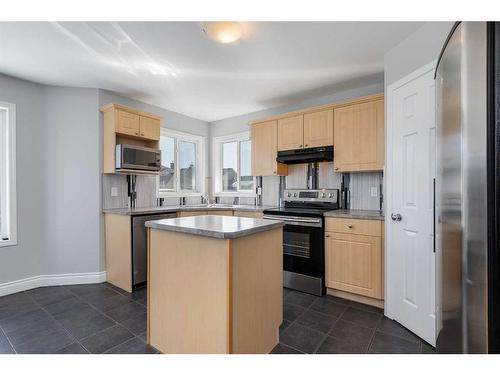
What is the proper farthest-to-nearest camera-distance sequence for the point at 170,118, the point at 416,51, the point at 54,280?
the point at 170,118 < the point at 54,280 < the point at 416,51

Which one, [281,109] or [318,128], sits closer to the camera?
[318,128]

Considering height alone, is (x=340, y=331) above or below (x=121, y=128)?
below

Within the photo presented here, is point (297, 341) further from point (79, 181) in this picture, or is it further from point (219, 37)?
point (79, 181)

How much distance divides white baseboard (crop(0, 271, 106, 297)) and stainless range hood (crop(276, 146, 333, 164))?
2.84m

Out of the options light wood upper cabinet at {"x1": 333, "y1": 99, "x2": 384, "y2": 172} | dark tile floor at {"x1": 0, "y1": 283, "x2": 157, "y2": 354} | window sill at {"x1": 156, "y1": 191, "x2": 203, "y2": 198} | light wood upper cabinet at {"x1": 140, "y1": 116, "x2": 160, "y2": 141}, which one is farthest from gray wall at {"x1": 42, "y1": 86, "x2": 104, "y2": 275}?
light wood upper cabinet at {"x1": 333, "y1": 99, "x2": 384, "y2": 172}

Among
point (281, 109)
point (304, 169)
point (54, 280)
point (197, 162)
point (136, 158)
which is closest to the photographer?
point (54, 280)

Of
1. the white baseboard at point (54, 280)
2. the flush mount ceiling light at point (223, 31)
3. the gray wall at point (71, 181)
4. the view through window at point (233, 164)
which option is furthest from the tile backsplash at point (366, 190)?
the white baseboard at point (54, 280)

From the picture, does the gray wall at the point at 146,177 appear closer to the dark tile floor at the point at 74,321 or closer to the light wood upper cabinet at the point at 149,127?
the light wood upper cabinet at the point at 149,127

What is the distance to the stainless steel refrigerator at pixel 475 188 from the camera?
744 mm

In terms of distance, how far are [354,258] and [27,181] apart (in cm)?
384

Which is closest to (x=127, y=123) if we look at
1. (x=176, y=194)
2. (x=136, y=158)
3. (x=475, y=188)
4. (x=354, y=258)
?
(x=136, y=158)

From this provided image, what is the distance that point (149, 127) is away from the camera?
343cm

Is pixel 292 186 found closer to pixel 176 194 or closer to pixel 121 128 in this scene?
pixel 176 194
